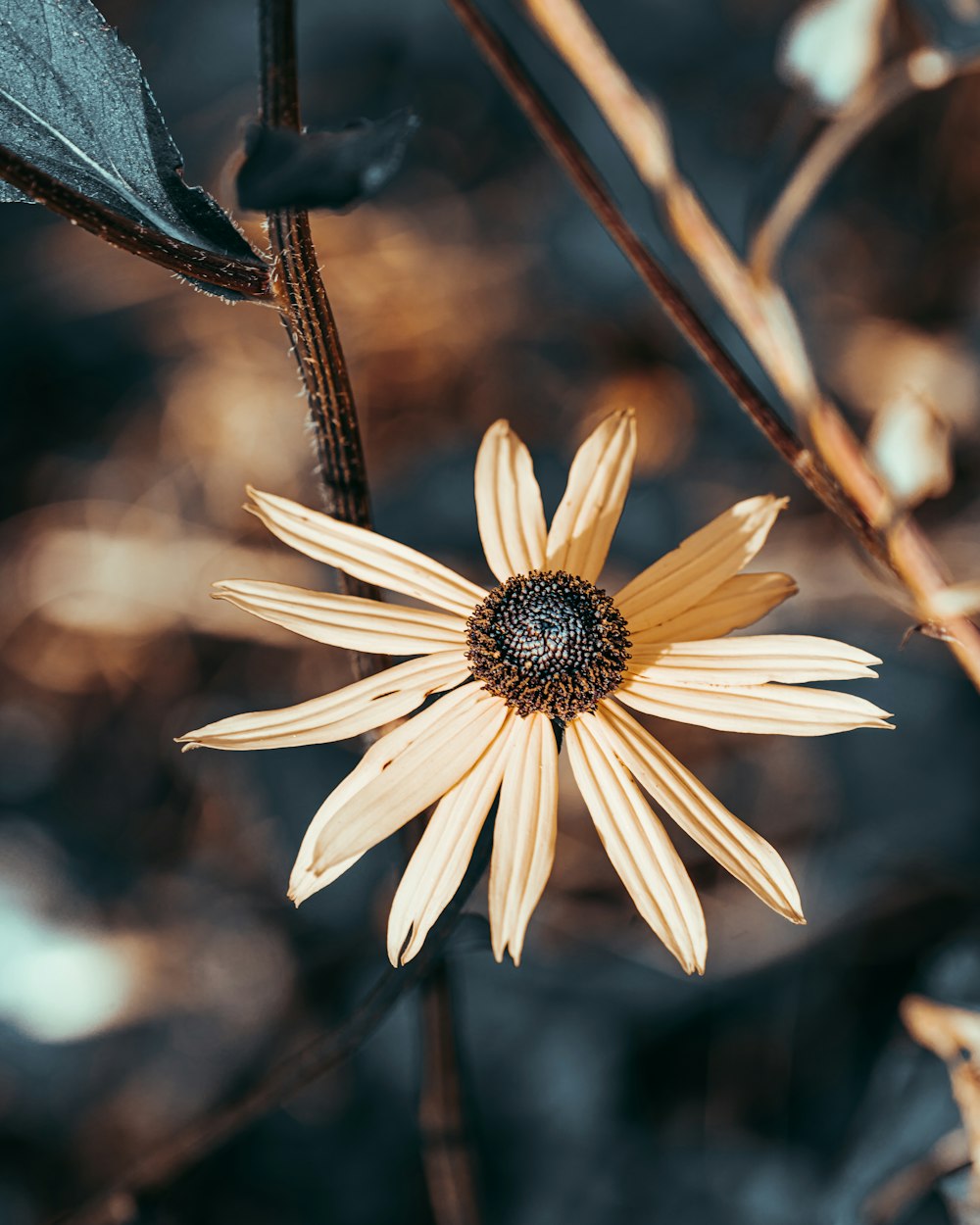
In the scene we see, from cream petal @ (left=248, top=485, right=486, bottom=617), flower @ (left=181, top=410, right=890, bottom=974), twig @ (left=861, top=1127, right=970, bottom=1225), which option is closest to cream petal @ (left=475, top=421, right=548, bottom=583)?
flower @ (left=181, top=410, right=890, bottom=974)

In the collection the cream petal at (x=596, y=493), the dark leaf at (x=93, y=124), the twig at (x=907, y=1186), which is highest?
the dark leaf at (x=93, y=124)

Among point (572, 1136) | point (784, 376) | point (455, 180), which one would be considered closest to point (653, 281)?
point (784, 376)

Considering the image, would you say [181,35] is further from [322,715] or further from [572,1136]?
[572,1136]

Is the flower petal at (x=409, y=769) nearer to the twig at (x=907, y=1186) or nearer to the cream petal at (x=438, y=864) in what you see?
the cream petal at (x=438, y=864)

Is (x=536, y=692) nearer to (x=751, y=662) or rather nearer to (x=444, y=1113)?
(x=751, y=662)

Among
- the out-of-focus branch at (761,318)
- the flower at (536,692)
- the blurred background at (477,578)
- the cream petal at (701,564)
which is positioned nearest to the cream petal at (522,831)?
the flower at (536,692)
